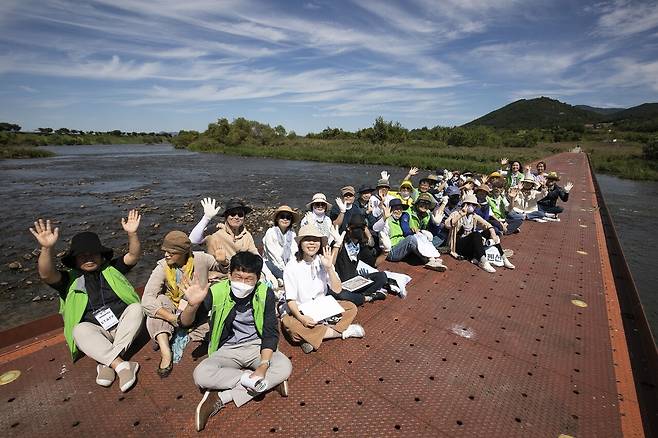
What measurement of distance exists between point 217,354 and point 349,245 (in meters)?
2.29

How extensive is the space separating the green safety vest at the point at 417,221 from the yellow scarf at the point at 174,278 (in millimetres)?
3678

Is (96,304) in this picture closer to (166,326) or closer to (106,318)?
(106,318)

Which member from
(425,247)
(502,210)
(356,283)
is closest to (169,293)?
(356,283)

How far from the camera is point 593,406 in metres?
2.67

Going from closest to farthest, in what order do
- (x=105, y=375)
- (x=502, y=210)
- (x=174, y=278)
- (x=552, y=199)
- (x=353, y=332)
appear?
1. (x=105, y=375)
2. (x=174, y=278)
3. (x=353, y=332)
4. (x=502, y=210)
5. (x=552, y=199)

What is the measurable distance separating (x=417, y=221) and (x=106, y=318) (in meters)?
→ 4.65

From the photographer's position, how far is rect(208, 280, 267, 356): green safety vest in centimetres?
273

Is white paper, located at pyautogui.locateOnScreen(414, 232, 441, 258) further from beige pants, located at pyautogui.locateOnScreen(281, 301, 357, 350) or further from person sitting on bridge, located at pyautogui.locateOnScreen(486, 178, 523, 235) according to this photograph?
person sitting on bridge, located at pyautogui.locateOnScreen(486, 178, 523, 235)

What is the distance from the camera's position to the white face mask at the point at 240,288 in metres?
2.69

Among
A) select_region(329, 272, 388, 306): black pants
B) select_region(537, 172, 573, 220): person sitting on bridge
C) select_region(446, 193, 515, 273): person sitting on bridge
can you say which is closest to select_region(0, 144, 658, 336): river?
select_region(537, 172, 573, 220): person sitting on bridge

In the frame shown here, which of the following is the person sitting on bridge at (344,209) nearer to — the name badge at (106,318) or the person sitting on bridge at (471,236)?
the person sitting on bridge at (471,236)

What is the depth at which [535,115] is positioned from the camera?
167m

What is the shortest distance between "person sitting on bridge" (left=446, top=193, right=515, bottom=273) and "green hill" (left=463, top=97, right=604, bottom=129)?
6694 inches

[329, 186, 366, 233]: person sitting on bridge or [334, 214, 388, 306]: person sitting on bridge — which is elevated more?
[329, 186, 366, 233]: person sitting on bridge
